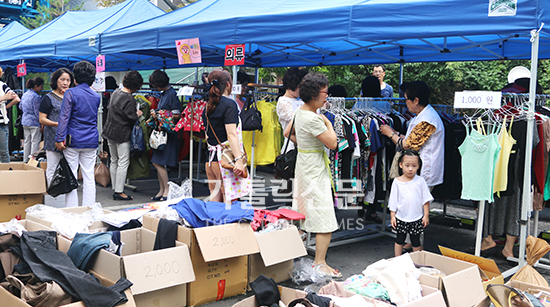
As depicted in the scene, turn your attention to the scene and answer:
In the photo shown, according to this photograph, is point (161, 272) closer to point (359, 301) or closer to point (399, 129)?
point (359, 301)

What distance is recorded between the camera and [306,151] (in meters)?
3.95

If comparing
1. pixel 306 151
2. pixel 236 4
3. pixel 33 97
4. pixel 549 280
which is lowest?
pixel 549 280

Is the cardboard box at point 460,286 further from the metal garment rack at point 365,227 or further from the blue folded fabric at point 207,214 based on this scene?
the metal garment rack at point 365,227

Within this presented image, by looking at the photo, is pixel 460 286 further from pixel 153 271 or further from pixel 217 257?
pixel 153 271

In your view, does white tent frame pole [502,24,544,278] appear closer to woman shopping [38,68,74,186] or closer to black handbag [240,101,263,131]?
black handbag [240,101,263,131]

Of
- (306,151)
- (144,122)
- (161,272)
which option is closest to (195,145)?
(144,122)

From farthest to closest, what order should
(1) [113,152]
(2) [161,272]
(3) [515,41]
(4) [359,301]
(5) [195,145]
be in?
1. (5) [195,145]
2. (1) [113,152]
3. (3) [515,41]
4. (2) [161,272]
5. (4) [359,301]

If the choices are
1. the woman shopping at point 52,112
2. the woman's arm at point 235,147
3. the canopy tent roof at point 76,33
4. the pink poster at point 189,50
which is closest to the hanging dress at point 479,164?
the woman's arm at point 235,147

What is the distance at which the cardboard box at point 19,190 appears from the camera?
4656 millimetres

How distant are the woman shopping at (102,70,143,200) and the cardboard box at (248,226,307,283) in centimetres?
368

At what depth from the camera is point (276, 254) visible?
367cm

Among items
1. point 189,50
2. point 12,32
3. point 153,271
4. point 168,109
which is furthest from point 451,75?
point 12,32

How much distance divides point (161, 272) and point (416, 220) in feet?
7.64

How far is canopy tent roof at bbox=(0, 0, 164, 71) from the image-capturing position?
7.48 meters
